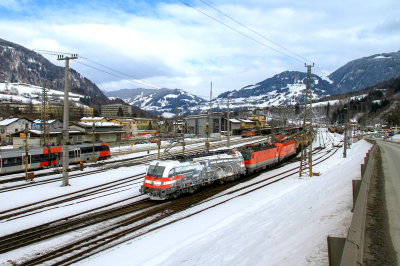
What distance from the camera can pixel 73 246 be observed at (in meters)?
10.4

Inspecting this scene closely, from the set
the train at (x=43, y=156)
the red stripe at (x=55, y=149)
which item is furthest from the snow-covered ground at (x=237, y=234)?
the red stripe at (x=55, y=149)

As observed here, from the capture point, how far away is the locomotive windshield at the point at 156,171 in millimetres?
15773

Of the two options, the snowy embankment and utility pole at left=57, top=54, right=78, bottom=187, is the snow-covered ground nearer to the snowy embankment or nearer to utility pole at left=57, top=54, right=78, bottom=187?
the snowy embankment

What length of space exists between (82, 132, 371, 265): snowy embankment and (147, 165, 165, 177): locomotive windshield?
132 inches

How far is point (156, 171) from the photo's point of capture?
1605cm

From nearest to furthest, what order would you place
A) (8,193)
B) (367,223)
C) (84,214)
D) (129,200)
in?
(367,223) → (84,214) → (129,200) → (8,193)

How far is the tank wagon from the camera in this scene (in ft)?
50.8

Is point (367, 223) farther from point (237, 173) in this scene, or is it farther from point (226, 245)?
point (237, 173)

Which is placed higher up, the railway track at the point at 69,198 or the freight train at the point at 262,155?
the freight train at the point at 262,155

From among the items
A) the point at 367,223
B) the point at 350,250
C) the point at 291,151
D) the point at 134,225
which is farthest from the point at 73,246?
the point at 291,151

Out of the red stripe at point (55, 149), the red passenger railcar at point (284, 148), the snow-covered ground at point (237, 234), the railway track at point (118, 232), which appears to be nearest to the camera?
the snow-covered ground at point (237, 234)

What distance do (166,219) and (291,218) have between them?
6.69 metres

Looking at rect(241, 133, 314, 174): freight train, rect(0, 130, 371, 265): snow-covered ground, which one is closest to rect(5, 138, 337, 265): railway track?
rect(0, 130, 371, 265): snow-covered ground

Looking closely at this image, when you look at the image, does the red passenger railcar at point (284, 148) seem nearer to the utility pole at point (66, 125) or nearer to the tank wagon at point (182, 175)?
the tank wagon at point (182, 175)
